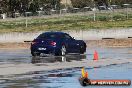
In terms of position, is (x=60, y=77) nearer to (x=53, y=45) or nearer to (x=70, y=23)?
(x=53, y=45)

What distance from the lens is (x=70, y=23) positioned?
2201 inches

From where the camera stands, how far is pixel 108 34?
163 ft

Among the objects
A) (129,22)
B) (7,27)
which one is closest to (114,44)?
(129,22)

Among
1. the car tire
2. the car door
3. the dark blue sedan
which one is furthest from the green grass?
the car tire

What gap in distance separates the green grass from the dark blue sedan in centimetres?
1770

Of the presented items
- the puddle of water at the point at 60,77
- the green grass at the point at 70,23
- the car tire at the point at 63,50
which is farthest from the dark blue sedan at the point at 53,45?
the green grass at the point at 70,23

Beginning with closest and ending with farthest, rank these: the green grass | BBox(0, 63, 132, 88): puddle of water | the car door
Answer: BBox(0, 63, 132, 88): puddle of water < the car door < the green grass

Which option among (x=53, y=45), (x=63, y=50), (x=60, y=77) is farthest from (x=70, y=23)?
(x=60, y=77)

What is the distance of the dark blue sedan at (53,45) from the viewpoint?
3269cm

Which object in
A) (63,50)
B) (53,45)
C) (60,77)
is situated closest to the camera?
(60,77)

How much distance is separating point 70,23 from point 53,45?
76.2ft

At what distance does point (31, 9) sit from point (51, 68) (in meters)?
56.5

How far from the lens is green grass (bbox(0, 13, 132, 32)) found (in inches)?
2101

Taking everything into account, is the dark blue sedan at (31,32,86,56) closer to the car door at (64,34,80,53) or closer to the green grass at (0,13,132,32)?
the car door at (64,34,80,53)
